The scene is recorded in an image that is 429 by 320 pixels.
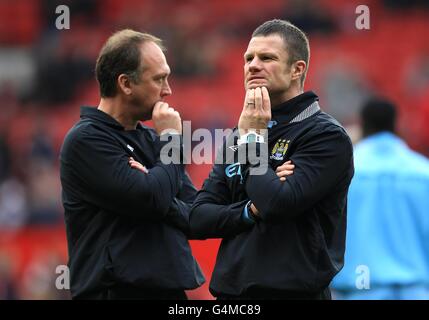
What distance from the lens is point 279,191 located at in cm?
458

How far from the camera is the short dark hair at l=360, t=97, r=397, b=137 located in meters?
6.96

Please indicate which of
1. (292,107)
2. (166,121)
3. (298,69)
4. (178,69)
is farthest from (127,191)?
(178,69)

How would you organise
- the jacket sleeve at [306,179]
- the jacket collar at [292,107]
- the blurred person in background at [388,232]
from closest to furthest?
the jacket sleeve at [306,179], the jacket collar at [292,107], the blurred person in background at [388,232]

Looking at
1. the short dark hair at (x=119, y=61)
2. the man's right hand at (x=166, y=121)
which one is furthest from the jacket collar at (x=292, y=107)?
the short dark hair at (x=119, y=61)

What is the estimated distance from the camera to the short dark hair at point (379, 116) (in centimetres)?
696

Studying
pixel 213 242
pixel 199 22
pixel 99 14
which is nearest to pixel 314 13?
pixel 199 22

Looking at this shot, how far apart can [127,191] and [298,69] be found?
1.00 meters

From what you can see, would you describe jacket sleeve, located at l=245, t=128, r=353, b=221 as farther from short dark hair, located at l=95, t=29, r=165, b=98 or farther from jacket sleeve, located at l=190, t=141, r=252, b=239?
short dark hair, located at l=95, t=29, r=165, b=98

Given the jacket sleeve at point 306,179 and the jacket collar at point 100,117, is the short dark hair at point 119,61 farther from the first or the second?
the jacket sleeve at point 306,179

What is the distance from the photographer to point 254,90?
15.8 feet

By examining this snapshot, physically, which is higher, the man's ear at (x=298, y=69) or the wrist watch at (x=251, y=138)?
the man's ear at (x=298, y=69)

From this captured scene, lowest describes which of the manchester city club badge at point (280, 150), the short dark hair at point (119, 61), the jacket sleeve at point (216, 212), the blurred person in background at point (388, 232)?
the blurred person in background at point (388, 232)

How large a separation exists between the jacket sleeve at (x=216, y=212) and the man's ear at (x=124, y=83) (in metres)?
0.66
